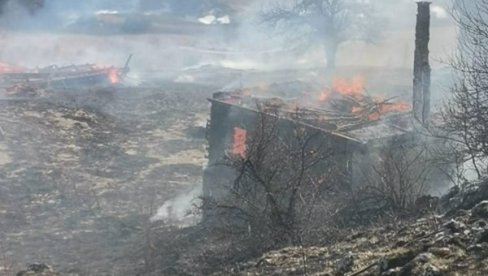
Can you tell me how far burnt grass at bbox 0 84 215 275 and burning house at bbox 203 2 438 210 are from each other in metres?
2.43

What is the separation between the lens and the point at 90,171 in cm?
1877

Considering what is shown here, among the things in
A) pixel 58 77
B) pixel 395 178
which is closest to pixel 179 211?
pixel 395 178

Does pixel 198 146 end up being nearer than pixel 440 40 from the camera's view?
Yes

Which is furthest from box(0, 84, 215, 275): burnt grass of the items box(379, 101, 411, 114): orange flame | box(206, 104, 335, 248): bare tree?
box(379, 101, 411, 114): orange flame

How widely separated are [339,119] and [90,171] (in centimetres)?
863

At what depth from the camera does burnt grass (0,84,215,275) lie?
12.7 m

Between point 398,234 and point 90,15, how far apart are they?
Result: 4398cm

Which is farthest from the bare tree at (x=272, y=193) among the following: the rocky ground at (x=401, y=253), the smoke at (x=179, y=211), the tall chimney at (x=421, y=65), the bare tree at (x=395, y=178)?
the tall chimney at (x=421, y=65)

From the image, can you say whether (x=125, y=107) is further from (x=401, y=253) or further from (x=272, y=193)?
(x=401, y=253)

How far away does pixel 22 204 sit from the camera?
15531 millimetres

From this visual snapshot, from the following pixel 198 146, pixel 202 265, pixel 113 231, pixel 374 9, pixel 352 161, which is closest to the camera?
pixel 202 265

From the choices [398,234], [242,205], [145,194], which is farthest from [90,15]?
[398,234]

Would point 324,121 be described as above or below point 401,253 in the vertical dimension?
above

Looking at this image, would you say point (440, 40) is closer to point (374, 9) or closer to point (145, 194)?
point (374, 9)
